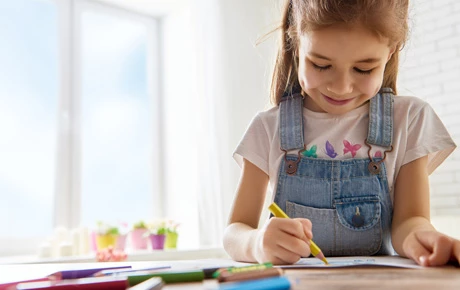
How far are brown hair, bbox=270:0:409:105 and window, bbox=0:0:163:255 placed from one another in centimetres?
198

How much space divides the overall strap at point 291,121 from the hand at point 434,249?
0.32 meters

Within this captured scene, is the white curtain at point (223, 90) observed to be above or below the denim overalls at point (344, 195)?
above

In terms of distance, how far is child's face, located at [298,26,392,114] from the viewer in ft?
2.53

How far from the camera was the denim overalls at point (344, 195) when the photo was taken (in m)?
0.82

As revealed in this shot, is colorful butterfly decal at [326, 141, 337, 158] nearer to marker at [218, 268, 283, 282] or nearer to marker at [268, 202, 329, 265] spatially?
marker at [268, 202, 329, 265]

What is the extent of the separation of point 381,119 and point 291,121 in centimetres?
15

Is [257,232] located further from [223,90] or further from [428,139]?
[223,90]

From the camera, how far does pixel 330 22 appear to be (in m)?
0.78

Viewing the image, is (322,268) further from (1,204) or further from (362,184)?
(1,204)

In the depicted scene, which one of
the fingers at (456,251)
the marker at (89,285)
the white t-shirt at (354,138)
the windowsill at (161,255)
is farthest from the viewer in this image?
the windowsill at (161,255)

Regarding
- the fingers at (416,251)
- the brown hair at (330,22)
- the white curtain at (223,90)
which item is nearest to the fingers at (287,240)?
the fingers at (416,251)

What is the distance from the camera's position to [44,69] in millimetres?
2818

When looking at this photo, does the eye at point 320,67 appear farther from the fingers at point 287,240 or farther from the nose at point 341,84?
the fingers at point 287,240

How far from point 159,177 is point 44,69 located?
0.96 m
